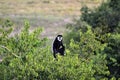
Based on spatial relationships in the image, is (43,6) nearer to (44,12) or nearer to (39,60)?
(44,12)

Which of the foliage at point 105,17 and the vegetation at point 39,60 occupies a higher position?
the vegetation at point 39,60

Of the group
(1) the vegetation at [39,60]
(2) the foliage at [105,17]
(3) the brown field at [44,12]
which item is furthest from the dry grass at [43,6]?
(1) the vegetation at [39,60]

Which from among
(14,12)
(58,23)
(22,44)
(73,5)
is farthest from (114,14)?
(73,5)

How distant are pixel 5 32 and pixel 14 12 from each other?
43.7 m

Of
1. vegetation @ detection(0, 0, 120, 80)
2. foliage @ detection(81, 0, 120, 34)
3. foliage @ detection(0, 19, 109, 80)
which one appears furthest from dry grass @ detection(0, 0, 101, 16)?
foliage @ detection(0, 19, 109, 80)

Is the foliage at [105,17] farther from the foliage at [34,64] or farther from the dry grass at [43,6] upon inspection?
the dry grass at [43,6]

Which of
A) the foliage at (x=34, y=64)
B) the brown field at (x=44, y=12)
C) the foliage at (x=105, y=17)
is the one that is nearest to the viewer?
the foliage at (x=34, y=64)

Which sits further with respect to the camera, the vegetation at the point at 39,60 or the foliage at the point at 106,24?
the foliage at the point at 106,24

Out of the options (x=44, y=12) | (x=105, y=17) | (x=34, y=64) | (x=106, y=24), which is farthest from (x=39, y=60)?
(x=44, y=12)

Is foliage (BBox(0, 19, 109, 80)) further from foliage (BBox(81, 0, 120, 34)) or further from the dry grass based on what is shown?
the dry grass

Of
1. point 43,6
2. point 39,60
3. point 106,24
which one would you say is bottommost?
point 43,6

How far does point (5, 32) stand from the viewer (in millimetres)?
13938

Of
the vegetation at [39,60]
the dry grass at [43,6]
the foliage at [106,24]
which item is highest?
the vegetation at [39,60]

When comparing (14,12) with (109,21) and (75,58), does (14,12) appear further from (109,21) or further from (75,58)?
(75,58)
